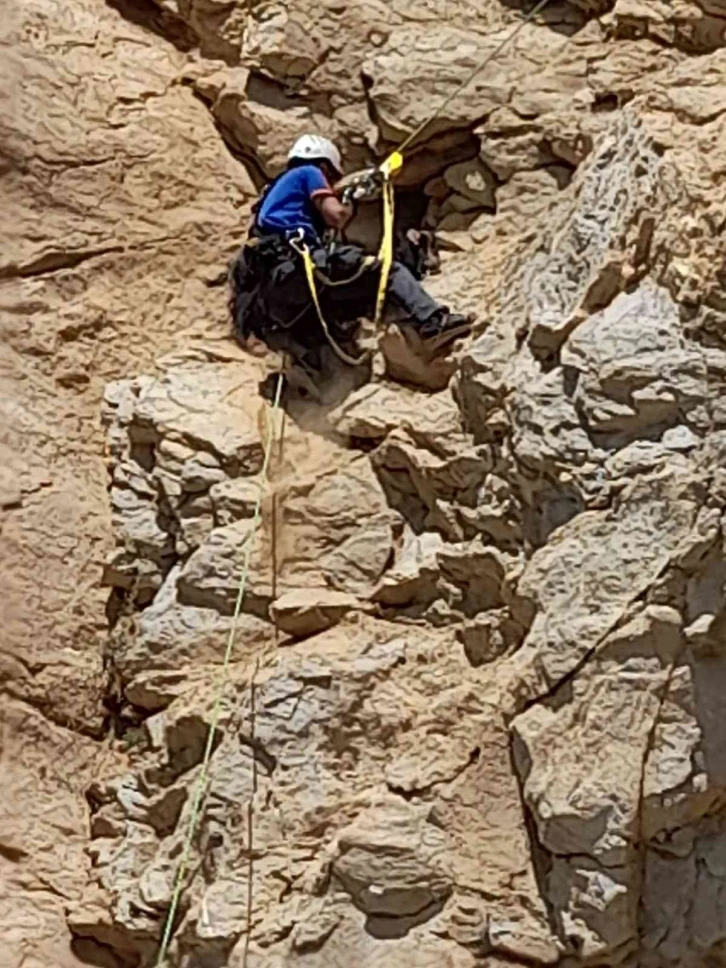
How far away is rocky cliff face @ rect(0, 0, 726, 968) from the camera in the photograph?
581cm

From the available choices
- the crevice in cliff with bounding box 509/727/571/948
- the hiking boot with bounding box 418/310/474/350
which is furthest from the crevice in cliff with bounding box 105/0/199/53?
the crevice in cliff with bounding box 509/727/571/948

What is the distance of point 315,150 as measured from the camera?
720 centimetres

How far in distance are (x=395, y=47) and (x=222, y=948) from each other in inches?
145

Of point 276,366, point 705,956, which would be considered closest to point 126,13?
point 276,366

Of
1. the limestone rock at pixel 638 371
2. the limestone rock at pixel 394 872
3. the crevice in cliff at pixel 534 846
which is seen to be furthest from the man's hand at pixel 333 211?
the limestone rock at pixel 394 872

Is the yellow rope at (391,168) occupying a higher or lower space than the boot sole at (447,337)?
higher

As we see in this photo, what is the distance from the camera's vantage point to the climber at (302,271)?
23.0ft

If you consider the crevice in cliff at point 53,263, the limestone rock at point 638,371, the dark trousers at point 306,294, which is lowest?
the crevice in cliff at point 53,263

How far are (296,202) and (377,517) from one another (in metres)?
1.35

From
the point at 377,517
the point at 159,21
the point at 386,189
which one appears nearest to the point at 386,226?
the point at 386,189

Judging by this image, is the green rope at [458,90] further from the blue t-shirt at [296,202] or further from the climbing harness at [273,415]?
the blue t-shirt at [296,202]

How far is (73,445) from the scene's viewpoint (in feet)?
23.9

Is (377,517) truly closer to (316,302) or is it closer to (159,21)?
(316,302)

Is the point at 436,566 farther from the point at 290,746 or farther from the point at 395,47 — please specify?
the point at 395,47
